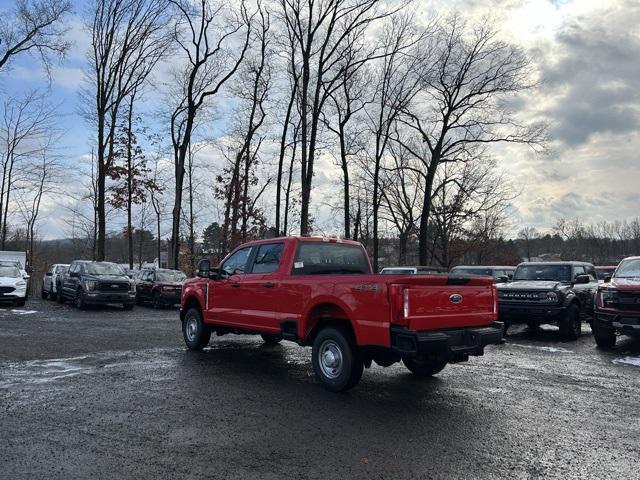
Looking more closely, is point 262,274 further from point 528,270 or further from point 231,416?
point 528,270

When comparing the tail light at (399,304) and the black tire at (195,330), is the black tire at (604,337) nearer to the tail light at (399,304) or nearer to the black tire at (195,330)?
the tail light at (399,304)

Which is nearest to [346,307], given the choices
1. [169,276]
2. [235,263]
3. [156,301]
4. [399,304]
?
[399,304]

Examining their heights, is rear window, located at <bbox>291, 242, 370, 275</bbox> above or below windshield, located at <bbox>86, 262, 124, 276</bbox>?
above

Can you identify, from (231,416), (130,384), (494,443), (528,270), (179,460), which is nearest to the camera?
(179,460)

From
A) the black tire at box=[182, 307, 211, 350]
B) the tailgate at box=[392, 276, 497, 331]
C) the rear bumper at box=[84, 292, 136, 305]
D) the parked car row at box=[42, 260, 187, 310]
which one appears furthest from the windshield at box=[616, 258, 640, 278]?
the rear bumper at box=[84, 292, 136, 305]

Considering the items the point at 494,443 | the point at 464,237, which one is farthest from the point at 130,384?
the point at 464,237

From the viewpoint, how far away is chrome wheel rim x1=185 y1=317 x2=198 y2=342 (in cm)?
1020

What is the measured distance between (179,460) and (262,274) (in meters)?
4.20

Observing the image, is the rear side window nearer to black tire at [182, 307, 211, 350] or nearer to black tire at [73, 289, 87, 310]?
black tire at [182, 307, 211, 350]

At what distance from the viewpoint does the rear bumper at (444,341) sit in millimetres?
A: 5908

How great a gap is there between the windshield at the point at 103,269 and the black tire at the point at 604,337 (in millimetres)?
17254

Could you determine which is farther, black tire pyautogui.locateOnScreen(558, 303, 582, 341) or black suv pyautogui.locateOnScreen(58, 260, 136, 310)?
black suv pyautogui.locateOnScreen(58, 260, 136, 310)

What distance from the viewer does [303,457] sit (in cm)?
453

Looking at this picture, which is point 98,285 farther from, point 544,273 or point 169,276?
Answer: point 544,273
